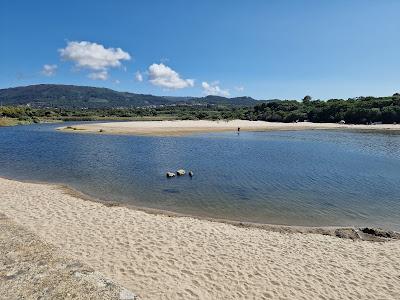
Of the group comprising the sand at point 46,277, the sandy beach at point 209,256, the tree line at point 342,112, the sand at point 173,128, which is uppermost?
the tree line at point 342,112

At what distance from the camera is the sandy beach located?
10.9 meters

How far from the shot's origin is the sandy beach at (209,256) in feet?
35.9

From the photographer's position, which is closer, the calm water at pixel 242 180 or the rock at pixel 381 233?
the rock at pixel 381 233

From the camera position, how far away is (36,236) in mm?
13406

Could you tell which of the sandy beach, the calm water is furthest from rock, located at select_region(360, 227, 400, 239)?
the calm water

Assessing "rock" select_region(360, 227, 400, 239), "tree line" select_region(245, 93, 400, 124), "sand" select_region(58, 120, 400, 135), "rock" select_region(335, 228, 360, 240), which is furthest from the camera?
"tree line" select_region(245, 93, 400, 124)

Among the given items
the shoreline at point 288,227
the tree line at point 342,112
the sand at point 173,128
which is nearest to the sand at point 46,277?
the shoreline at point 288,227

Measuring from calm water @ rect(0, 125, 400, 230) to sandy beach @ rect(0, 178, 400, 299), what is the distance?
355 cm

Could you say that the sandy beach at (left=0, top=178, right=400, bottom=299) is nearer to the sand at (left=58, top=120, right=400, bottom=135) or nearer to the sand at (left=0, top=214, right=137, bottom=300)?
the sand at (left=0, top=214, right=137, bottom=300)

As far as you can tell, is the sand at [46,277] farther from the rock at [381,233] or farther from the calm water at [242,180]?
the rock at [381,233]

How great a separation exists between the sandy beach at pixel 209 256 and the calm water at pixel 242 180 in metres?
3.55

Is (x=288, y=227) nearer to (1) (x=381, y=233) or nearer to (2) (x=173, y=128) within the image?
(1) (x=381, y=233)

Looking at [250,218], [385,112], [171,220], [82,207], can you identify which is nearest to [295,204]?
[250,218]

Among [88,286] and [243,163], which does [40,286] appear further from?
[243,163]
